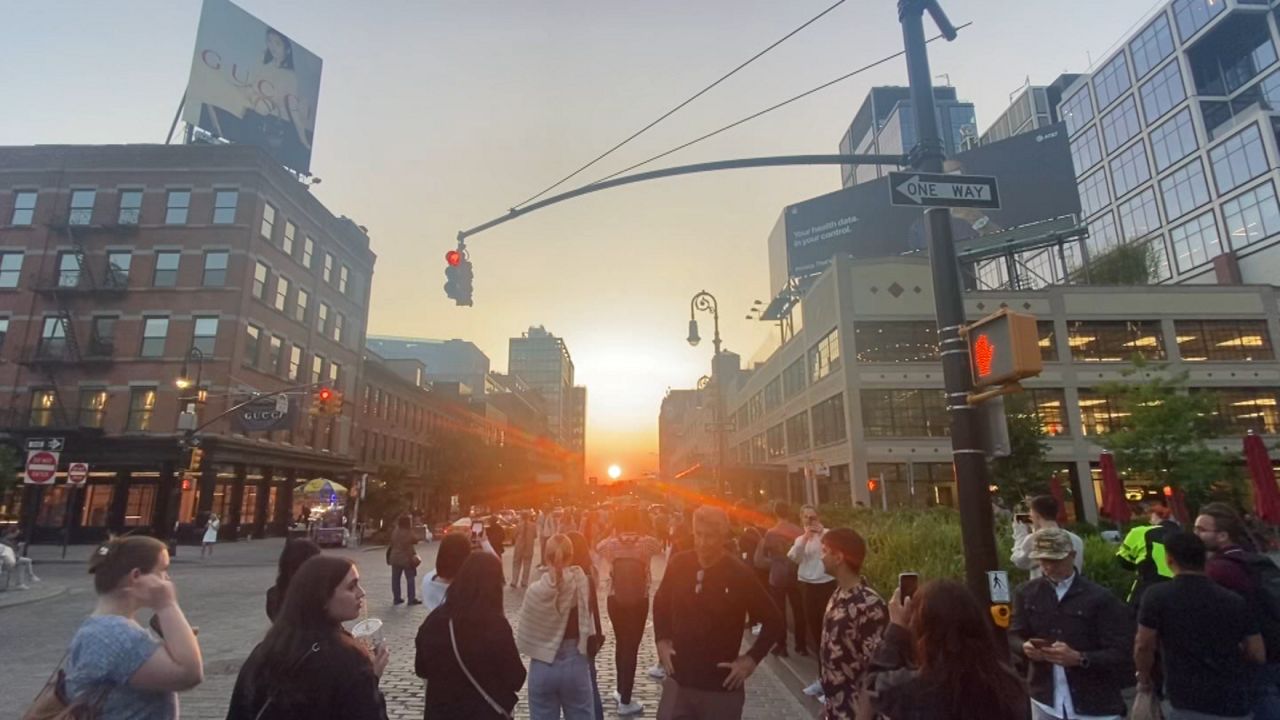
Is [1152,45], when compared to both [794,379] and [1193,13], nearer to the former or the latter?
[1193,13]

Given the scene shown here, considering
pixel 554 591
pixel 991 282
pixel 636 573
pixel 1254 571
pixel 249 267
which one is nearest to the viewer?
pixel 1254 571

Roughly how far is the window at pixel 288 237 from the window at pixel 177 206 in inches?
195

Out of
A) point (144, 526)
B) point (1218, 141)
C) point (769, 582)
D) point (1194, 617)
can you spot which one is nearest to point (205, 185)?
point (144, 526)

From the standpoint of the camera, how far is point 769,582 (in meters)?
10.5

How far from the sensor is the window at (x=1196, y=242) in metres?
50.3

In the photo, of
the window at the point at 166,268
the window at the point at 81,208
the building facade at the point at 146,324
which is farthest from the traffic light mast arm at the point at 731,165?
the window at the point at 81,208

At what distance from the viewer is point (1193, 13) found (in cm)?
5241

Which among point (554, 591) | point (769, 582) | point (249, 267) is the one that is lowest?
point (769, 582)

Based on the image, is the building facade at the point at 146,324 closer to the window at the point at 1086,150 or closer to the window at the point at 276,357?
the window at the point at 276,357

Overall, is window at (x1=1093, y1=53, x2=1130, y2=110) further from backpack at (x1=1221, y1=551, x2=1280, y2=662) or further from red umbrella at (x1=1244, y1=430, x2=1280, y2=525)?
backpack at (x1=1221, y1=551, x2=1280, y2=662)

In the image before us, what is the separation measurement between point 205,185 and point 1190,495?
2023 inches

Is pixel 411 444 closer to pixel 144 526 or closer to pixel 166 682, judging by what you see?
pixel 144 526

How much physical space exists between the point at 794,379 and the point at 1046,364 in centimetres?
1721

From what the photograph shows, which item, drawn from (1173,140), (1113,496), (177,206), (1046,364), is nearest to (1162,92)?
(1173,140)
